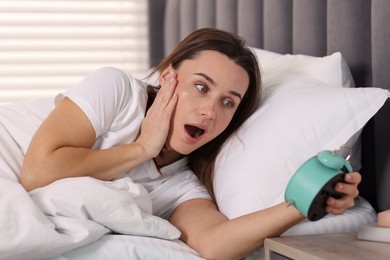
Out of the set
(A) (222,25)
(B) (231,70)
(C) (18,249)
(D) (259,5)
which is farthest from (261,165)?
(A) (222,25)

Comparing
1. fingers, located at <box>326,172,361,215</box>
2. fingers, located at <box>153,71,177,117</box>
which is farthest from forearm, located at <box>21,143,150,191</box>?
fingers, located at <box>326,172,361,215</box>

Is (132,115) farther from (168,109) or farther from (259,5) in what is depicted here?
(259,5)

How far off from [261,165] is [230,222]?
173mm

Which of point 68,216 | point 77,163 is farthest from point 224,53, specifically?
point 68,216

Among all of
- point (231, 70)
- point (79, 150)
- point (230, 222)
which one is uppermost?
point (231, 70)

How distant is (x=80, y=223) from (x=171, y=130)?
1.33ft

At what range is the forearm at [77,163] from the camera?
52.1 inches

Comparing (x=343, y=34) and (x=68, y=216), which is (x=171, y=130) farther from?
(x=343, y=34)

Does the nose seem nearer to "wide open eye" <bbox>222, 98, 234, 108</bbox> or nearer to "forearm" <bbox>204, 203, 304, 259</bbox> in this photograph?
"wide open eye" <bbox>222, 98, 234, 108</bbox>

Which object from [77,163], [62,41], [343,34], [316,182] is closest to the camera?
[316,182]

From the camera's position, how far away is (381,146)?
1430mm

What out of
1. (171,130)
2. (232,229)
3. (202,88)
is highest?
(202,88)

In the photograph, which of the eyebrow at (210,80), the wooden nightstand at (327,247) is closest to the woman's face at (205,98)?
the eyebrow at (210,80)

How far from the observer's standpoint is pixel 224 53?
1.49m
